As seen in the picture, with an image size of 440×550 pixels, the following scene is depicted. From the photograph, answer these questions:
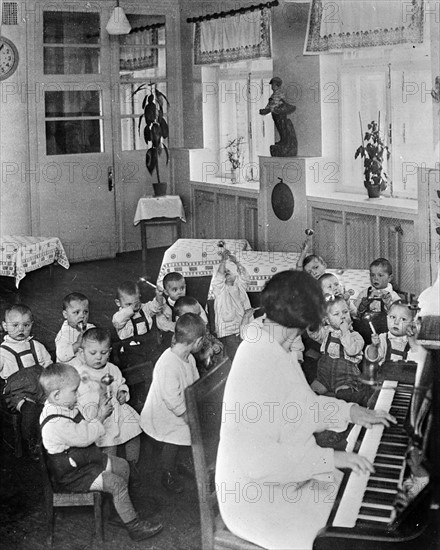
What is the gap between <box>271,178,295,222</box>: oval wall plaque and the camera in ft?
22.9

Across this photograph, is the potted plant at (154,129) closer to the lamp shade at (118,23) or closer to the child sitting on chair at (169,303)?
the lamp shade at (118,23)

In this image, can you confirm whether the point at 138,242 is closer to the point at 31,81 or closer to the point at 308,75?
the point at 31,81

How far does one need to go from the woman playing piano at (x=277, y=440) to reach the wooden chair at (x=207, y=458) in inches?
3.5

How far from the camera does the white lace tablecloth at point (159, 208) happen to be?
8.31 metres

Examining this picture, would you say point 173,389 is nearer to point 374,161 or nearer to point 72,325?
point 72,325

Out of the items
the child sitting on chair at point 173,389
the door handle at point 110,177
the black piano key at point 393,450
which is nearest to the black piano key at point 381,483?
the black piano key at point 393,450

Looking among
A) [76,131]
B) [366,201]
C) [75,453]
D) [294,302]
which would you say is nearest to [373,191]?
[366,201]

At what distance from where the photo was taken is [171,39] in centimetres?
885

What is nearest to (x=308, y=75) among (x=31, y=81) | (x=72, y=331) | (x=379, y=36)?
(x=379, y=36)

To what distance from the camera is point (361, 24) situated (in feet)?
19.8

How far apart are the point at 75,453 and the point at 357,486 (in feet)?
4.56

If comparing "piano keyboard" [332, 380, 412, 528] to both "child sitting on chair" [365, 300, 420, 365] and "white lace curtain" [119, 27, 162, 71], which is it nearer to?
"child sitting on chair" [365, 300, 420, 365]

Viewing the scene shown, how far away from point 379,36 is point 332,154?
4.24 ft

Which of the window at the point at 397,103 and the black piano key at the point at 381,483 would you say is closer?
the black piano key at the point at 381,483
